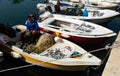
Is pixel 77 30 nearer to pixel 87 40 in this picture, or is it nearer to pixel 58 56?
pixel 87 40

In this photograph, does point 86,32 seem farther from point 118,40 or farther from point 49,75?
point 49,75

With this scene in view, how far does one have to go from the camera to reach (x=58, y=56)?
8.77m

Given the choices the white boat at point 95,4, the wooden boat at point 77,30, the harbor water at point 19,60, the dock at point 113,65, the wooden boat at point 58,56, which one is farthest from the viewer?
the white boat at point 95,4

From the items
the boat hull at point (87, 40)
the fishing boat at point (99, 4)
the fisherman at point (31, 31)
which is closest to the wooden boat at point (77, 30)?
the boat hull at point (87, 40)

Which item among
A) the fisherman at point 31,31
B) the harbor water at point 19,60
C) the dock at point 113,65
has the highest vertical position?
the fisherman at point 31,31

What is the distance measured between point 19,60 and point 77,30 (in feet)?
10.6

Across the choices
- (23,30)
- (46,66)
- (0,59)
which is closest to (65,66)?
(46,66)

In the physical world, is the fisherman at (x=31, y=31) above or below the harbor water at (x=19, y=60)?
above

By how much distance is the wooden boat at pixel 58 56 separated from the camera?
8.39 metres

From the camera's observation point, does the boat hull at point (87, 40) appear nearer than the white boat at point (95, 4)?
Yes

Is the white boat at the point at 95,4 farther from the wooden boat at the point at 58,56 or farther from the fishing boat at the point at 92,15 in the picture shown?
the wooden boat at the point at 58,56

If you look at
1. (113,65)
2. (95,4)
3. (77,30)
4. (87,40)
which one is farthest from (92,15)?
(113,65)

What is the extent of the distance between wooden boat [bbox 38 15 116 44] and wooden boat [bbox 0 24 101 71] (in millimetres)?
1325

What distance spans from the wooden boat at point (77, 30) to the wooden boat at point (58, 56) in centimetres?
133
